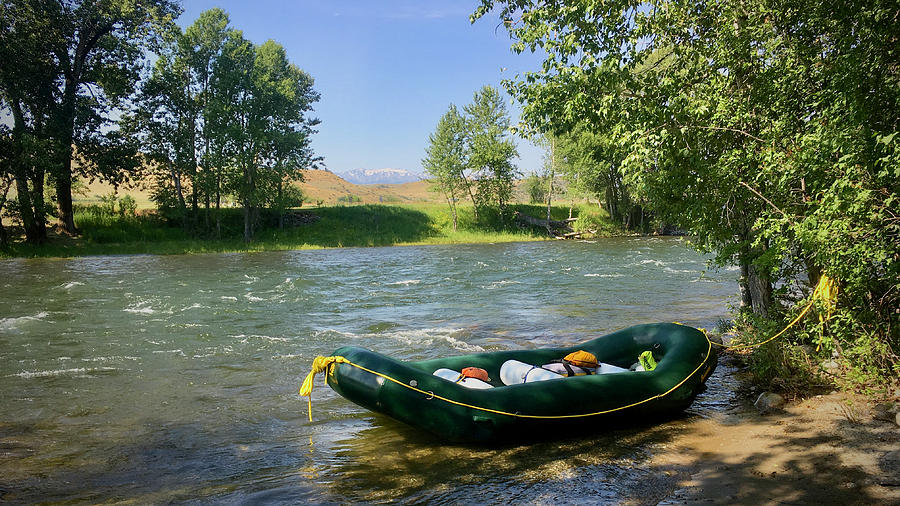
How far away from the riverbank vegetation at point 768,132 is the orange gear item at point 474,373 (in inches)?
120

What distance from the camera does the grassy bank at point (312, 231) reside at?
1259 inches

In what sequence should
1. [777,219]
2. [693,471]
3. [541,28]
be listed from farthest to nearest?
1. [541,28]
2. [777,219]
3. [693,471]

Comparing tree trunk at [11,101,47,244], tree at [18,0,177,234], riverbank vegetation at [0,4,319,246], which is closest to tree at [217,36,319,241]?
riverbank vegetation at [0,4,319,246]

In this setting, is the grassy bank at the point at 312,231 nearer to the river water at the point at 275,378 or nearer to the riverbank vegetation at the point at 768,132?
the river water at the point at 275,378

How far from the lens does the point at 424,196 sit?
289ft

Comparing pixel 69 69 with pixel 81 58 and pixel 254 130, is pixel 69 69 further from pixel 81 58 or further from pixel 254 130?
pixel 254 130

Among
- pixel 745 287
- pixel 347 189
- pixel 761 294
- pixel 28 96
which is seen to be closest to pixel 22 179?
pixel 28 96

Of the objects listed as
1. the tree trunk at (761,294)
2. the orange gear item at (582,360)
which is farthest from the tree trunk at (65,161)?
the tree trunk at (761,294)

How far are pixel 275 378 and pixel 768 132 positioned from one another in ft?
24.6

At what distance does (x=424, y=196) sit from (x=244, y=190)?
54.0 m

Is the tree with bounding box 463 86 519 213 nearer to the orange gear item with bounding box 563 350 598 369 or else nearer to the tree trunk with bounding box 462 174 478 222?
the tree trunk with bounding box 462 174 478 222

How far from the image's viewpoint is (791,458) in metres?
4.80

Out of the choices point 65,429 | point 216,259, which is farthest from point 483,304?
point 216,259

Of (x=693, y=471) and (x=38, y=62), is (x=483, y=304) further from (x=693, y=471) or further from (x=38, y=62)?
→ (x=38, y=62)
